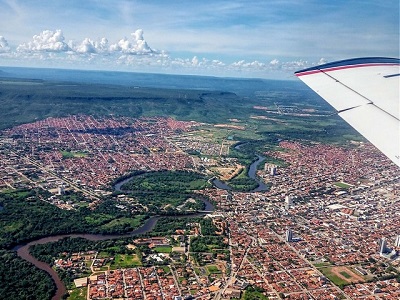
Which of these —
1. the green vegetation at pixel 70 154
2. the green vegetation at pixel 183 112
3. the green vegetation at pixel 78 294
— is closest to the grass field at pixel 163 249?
the green vegetation at pixel 78 294

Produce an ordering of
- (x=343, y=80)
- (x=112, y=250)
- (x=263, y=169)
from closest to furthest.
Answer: (x=343, y=80) < (x=112, y=250) < (x=263, y=169)

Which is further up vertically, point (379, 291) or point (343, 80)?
point (343, 80)

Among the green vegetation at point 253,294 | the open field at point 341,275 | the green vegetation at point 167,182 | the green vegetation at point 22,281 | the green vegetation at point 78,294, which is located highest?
the open field at point 341,275


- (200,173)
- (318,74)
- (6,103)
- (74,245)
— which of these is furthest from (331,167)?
(6,103)

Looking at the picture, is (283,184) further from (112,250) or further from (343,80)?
(343,80)

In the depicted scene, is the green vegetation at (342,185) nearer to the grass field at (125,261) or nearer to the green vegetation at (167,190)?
the green vegetation at (167,190)
